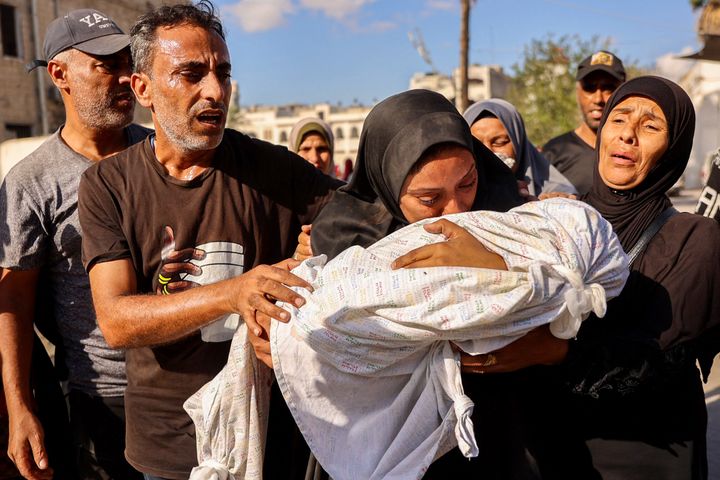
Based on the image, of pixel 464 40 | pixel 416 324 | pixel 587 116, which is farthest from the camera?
pixel 464 40

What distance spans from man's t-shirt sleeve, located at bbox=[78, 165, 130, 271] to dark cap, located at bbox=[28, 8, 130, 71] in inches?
35.6

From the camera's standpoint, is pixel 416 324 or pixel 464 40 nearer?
pixel 416 324

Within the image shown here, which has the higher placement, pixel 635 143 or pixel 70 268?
pixel 635 143

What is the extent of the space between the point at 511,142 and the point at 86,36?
2.24 meters

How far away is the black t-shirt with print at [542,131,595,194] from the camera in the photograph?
4.37 meters

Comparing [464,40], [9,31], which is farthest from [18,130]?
[464,40]

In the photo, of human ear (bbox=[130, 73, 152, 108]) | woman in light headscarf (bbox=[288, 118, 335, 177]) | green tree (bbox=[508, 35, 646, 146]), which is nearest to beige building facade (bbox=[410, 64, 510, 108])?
green tree (bbox=[508, 35, 646, 146])

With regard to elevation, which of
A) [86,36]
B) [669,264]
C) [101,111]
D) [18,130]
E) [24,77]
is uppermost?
[24,77]

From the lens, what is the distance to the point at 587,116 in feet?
15.8

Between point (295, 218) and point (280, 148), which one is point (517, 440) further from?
point (280, 148)

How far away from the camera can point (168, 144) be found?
2299 millimetres

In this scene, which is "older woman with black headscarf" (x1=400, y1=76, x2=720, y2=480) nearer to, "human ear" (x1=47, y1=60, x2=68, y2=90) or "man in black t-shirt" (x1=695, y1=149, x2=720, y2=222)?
"man in black t-shirt" (x1=695, y1=149, x2=720, y2=222)

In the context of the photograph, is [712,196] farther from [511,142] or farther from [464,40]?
[464,40]

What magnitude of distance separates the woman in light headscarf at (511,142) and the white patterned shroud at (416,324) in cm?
221
